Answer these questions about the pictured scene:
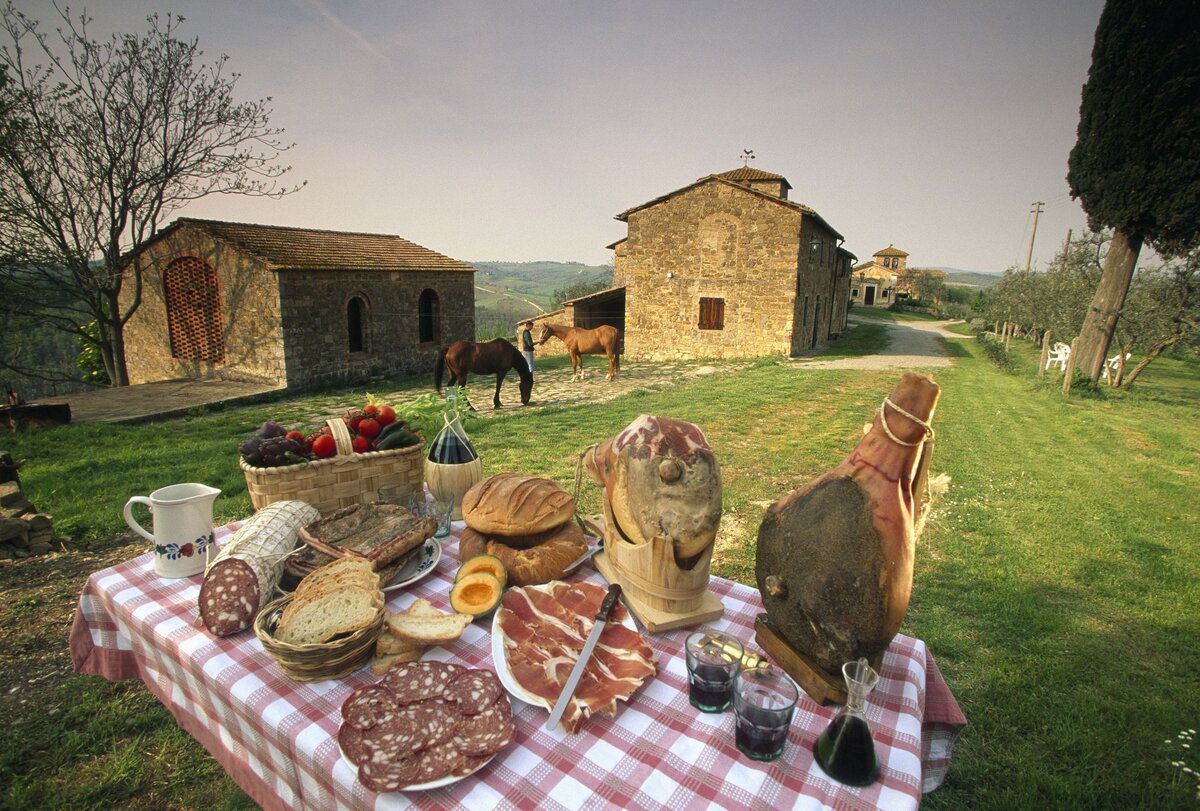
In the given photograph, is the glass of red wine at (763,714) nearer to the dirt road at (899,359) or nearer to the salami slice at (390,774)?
the salami slice at (390,774)

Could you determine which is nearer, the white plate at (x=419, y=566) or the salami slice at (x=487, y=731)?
the salami slice at (x=487, y=731)

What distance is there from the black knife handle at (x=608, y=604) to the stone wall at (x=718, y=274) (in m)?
18.7

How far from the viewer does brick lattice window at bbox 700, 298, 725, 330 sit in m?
20.2

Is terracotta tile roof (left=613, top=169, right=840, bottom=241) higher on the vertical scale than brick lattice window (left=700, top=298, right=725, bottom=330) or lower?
higher

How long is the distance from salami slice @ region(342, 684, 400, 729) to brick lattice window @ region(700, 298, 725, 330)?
779 inches

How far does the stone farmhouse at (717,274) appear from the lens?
18969mm

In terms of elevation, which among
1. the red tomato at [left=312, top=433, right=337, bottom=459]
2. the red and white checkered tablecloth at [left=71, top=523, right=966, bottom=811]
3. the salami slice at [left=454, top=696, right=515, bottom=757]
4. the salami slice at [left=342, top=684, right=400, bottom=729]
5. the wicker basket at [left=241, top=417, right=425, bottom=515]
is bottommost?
the red and white checkered tablecloth at [left=71, top=523, right=966, bottom=811]

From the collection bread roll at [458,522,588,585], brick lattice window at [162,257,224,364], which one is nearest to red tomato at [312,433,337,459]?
bread roll at [458,522,588,585]

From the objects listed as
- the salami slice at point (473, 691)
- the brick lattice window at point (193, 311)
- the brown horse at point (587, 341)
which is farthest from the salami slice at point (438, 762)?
the brick lattice window at point (193, 311)

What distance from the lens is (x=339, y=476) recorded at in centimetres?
252

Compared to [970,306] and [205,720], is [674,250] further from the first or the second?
[970,306]

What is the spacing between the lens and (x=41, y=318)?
1380 centimetres

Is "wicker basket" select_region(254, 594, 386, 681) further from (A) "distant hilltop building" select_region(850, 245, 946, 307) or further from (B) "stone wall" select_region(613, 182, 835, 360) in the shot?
(A) "distant hilltop building" select_region(850, 245, 946, 307)

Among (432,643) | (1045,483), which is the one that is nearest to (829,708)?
(432,643)
